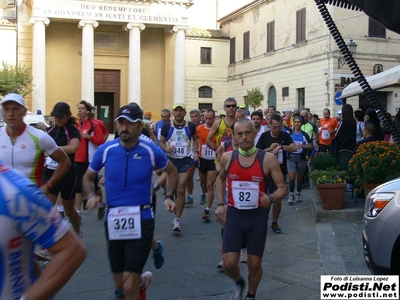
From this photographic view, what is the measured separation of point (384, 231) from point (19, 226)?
12.8 feet

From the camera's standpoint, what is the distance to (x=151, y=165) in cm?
498

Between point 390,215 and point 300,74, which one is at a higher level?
point 300,74

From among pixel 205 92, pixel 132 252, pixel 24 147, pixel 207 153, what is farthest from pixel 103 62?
pixel 132 252

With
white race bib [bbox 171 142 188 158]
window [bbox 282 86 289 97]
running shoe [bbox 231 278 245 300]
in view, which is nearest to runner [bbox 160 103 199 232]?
white race bib [bbox 171 142 188 158]

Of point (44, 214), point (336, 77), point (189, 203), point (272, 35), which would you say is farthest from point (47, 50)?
point (44, 214)

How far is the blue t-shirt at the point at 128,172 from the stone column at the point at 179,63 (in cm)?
3366

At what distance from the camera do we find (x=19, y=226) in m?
1.98

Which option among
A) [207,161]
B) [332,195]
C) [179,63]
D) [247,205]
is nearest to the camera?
[247,205]

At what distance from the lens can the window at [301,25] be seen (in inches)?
1348

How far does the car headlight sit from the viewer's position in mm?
5234

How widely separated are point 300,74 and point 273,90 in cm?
391

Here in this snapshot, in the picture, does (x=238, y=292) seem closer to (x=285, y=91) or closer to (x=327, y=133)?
(x=327, y=133)

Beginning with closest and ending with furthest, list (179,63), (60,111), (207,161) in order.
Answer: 1. (60,111)
2. (207,161)
3. (179,63)

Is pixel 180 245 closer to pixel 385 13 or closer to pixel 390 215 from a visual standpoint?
pixel 390 215
